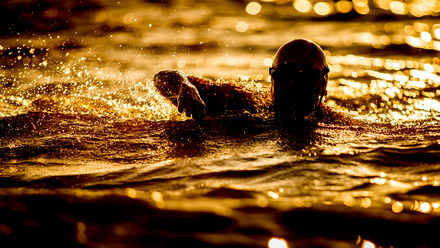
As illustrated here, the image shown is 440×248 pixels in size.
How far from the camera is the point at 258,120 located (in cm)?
644

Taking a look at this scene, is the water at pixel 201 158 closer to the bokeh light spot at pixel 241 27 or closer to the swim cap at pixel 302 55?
the swim cap at pixel 302 55

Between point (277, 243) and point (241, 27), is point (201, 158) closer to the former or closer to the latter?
point (277, 243)

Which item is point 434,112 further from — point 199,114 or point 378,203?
point 378,203

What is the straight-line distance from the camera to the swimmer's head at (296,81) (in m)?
6.43

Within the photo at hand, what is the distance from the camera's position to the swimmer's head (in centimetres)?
643

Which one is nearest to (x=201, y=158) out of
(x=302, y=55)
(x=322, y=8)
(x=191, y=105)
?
(x=191, y=105)

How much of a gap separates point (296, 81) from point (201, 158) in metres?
2.41

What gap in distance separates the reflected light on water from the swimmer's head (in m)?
3.91

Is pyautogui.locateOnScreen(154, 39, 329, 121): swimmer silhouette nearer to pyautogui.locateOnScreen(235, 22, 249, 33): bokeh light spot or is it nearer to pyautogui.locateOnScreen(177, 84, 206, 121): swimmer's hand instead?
pyautogui.locateOnScreen(177, 84, 206, 121): swimmer's hand

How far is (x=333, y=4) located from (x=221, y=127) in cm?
1790

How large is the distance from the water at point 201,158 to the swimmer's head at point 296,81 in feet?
1.25

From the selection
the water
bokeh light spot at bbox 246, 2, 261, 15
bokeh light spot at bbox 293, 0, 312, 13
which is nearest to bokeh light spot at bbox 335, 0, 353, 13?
bokeh light spot at bbox 293, 0, 312, 13

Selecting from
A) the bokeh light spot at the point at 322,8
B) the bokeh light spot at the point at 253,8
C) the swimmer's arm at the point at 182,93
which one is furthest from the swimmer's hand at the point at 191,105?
the bokeh light spot at the point at 322,8

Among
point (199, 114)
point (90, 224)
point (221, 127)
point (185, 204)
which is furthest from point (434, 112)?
point (90, 224)
